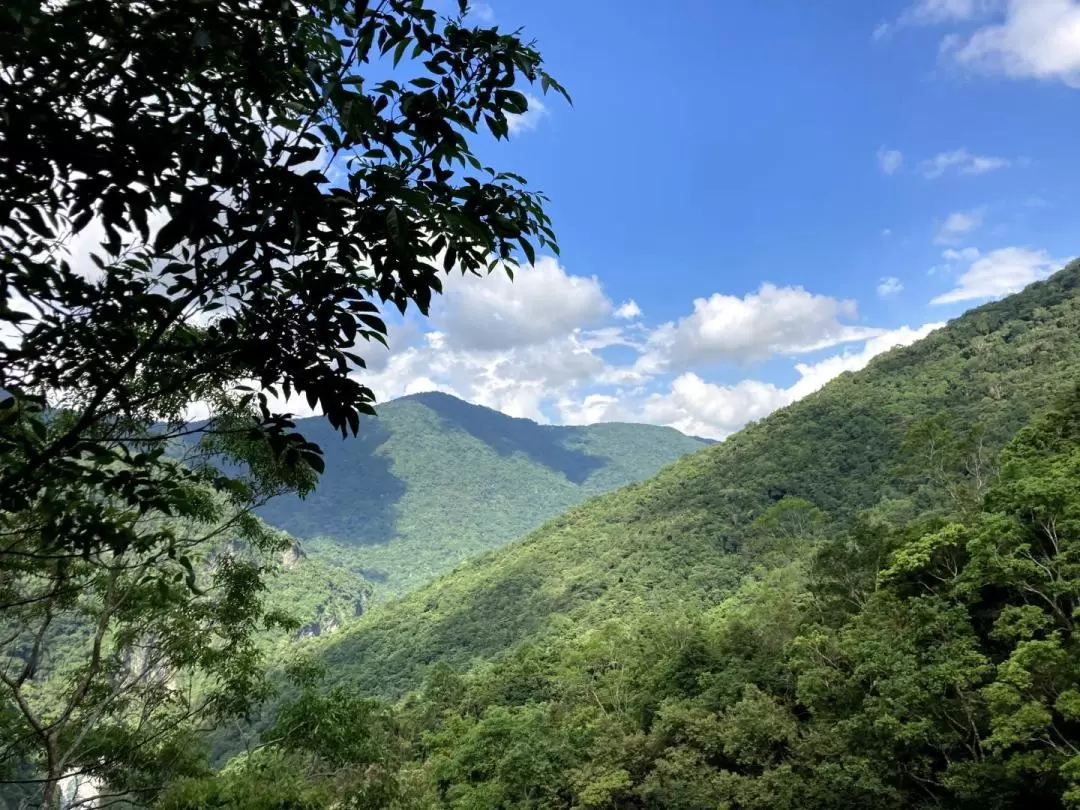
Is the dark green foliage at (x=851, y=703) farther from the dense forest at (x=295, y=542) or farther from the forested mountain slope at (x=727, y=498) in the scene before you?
the forested mountain slope at (x=727, y=498)

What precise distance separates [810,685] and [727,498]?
45.4 meters

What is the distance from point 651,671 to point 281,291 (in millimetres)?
27458

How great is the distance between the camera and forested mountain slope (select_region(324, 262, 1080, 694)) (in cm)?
5025

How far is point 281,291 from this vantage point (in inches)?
65.0

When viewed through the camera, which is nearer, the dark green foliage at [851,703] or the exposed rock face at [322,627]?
the dark green foliage at [851,703]

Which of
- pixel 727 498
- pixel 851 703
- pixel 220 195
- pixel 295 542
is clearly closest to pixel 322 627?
pixel 727 498

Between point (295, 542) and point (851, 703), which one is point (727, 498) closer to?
point (851, 703)

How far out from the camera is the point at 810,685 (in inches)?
677

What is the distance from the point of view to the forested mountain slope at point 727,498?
50.2 meters

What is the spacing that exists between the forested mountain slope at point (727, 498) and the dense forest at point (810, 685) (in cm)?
85

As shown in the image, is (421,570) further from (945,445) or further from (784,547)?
(945,445)

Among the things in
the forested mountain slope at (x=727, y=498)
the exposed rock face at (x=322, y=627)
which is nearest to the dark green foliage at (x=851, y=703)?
the forested mountain slope at (x=727, y=498)

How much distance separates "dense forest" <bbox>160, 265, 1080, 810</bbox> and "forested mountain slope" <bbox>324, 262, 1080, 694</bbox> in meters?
0.85

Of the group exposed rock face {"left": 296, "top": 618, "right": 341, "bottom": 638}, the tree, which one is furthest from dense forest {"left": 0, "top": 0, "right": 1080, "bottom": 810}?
exposed rock face {"left": 296, "top": 618, "right": 341, "bottom": 638}
